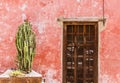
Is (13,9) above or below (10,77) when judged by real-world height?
above

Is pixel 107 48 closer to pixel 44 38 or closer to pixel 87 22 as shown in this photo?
pixel 87 22

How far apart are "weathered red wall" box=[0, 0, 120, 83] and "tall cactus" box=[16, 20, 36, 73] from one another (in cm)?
66

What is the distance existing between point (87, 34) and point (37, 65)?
164cm

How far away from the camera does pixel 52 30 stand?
41.1 ft

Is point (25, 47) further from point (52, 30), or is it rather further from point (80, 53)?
point (80, 53)

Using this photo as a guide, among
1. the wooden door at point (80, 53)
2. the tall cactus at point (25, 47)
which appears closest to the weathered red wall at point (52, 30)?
the wooden door at point (80, 53)

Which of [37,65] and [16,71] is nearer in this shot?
[16,71]

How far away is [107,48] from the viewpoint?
12508 mm

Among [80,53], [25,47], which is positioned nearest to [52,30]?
[80,53]

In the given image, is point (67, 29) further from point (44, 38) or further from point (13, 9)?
point (13, 9)

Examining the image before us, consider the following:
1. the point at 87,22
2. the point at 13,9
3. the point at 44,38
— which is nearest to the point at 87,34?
the point at 87,22

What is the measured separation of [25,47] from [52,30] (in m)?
1.21

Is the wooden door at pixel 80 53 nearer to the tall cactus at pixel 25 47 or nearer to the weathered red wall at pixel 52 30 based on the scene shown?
the weathered red wall at pixel 52 30

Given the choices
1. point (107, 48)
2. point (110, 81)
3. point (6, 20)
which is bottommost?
point (110, 81)
